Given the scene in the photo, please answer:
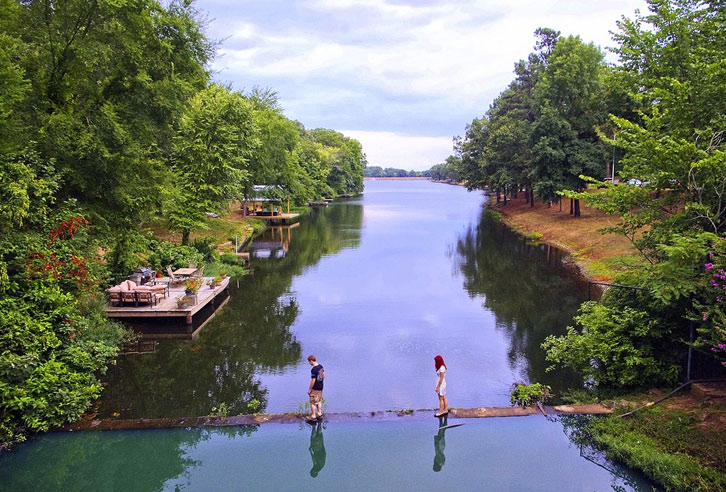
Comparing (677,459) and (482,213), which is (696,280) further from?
(482,213)

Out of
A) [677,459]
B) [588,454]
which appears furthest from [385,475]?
[677,459]

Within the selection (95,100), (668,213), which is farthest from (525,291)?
(95,100)

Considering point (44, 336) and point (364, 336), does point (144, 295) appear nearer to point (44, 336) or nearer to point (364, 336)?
point (44, 336)

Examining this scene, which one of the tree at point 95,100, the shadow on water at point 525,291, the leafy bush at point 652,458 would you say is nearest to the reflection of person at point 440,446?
the leafy bush at point 652,458

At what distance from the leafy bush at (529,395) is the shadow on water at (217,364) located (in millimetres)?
6267

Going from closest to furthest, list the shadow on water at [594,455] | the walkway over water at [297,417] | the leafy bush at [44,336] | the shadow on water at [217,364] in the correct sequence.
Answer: the shadow on water at [594,455]
the leafy bush at [44,336]
the walkway over water at [297,417]
the shadow on water at [217,364]

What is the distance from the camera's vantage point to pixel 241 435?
10234 mm

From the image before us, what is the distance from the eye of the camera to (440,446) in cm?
973

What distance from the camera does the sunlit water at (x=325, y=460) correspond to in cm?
868

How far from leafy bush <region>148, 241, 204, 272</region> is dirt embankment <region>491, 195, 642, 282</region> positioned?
18.2 m

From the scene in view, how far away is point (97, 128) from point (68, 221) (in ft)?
13.9

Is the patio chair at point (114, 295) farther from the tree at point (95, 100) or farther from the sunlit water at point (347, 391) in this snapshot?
the tree at point (95, 100)

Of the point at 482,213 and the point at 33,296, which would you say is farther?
the point at 482,213

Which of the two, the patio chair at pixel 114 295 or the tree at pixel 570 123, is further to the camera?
the tree at pixel 570 123
